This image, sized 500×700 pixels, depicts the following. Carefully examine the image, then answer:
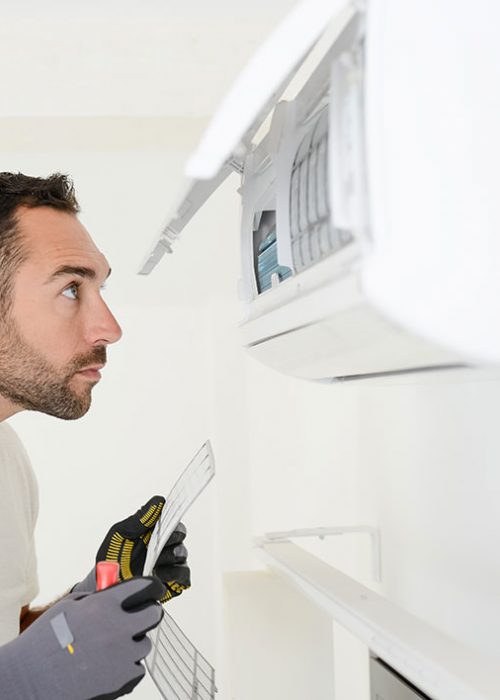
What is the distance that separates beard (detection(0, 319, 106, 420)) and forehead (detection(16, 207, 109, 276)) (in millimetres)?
143

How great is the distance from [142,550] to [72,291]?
512mm

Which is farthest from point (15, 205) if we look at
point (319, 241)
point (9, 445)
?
point (319, 241)

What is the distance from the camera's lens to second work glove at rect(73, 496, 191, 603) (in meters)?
1.51

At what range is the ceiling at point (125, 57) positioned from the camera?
210 centimetres

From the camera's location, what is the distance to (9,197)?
61.1 inches

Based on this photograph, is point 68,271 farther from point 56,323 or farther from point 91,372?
point 91,372

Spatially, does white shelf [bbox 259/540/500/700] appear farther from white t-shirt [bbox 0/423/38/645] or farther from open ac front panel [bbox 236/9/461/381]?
white t-shirt [bbox 0/423/38/645]

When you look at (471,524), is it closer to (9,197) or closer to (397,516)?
(397,516)

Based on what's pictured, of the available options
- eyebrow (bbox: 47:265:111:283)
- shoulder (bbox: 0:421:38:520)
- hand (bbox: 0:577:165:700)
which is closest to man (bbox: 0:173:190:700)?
eyebrow (bbox: 47:265:111:283)

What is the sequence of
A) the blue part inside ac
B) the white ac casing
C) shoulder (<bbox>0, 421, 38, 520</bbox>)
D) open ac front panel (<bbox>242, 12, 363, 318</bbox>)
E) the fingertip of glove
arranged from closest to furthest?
the white ac casing < open ac front panel (<bbox>242, 12, 363, 318</bbox>) < the blue part inside ac < the fingertip of glove < shoulder (<bbox>0, 421, 38, 520</bbox>)

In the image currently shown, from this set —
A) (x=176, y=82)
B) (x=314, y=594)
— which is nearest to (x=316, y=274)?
(x=314, y=594)

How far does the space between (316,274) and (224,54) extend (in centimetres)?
160

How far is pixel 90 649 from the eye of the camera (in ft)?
3.75

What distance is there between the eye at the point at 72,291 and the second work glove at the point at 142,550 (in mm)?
407
